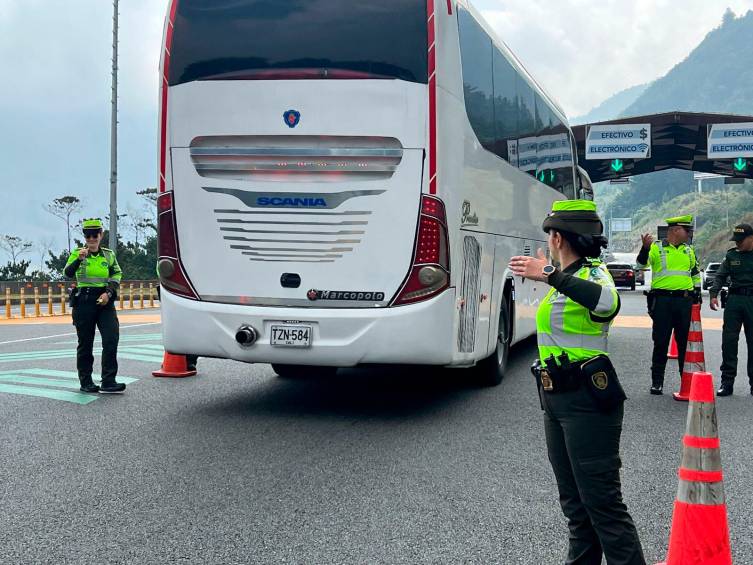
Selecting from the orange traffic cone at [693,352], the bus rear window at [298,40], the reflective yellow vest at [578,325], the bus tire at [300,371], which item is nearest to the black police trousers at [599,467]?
the reflective yellow vest at [578,325]

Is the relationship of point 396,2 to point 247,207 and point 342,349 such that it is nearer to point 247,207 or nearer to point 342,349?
point 247,207

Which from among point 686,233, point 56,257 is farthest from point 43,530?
point 56,257

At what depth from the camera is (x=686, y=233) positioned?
9.20 m

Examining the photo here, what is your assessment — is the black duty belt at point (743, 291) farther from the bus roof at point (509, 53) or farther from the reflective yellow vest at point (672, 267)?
the bus roof at point (509, 53)

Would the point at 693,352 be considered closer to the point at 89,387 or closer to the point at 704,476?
the point at 704,476

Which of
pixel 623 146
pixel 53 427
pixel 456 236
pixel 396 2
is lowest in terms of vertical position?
pixel 53 427

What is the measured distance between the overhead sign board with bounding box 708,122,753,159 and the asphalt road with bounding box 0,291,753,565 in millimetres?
29637

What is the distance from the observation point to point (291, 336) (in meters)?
7.18

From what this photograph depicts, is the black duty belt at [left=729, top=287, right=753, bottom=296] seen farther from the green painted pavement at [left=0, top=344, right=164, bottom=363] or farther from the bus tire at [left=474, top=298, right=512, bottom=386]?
the green painted pavement at [left=0, top=344, right=164, bottom=363]

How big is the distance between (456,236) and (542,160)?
4.89 m

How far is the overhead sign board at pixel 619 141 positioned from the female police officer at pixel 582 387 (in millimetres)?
35903

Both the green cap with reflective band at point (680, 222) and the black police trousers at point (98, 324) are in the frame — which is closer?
the black police trousers at point (98, 324)

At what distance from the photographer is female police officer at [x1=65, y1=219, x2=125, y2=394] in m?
9.05

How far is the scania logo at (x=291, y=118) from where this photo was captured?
23.5 ft
